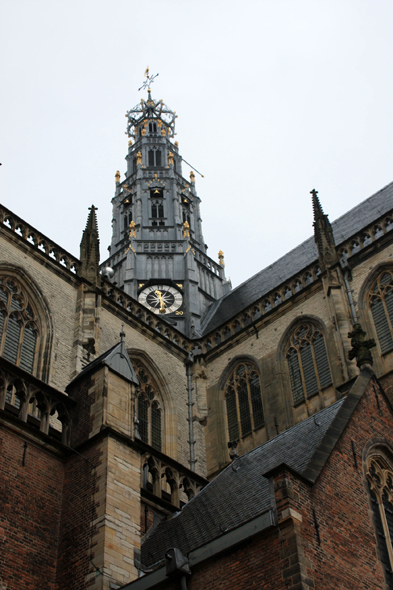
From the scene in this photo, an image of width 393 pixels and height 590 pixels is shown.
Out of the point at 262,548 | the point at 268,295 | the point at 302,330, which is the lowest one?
the point at 262,548

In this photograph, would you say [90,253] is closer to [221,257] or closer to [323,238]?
[323,238]

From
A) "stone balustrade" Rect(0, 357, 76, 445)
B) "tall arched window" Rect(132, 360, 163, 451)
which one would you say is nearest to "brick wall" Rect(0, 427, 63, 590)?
"stone balustrade" Rect(0, 357, 76, 445)

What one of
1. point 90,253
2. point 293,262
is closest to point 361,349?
point 90,253

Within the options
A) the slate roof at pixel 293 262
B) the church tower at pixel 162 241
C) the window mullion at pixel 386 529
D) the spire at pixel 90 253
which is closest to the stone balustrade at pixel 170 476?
the window mullion at pixel 386 529

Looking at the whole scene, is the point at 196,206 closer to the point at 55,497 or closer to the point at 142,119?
the point at 142,119

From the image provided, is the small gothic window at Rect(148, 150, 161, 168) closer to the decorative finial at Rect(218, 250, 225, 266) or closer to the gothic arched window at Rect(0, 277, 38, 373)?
the decorative finial at Rect(218, 250, 225, 266)

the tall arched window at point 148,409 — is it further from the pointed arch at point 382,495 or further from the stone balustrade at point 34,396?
the pointed arch at point 382,495

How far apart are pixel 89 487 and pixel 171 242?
22.7 m

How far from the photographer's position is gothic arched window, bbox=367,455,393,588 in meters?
9.93

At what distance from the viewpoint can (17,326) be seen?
18.5 meters

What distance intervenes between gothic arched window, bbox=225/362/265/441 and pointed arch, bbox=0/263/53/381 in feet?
20.2

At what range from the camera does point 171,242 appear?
33312mm

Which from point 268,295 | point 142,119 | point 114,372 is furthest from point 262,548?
point 142,119

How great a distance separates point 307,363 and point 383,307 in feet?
8.67
